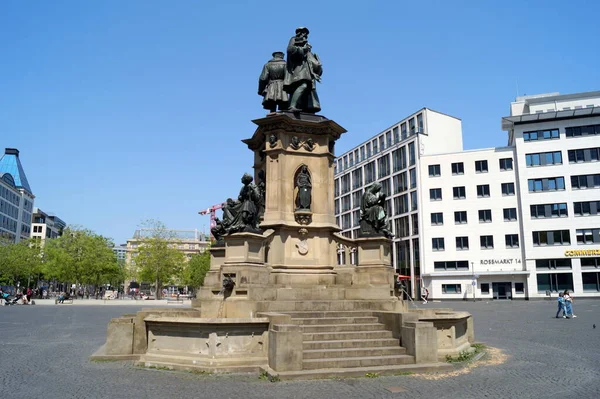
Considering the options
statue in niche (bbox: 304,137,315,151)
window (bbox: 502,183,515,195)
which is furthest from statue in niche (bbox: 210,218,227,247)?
window (bbox: 502,183,515,195)

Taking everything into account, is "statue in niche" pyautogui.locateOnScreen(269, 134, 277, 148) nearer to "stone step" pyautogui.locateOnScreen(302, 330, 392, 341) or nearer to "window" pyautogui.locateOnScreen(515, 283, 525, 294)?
"stone step" pyautogui.locateOnScreen(302, 330, 392, 341)

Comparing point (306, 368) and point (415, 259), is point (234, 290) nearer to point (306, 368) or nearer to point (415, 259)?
point (306, 368)

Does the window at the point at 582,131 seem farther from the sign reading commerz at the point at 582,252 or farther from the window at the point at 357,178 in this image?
the window at the point at 357,178

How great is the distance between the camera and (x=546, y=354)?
1288 centimetres

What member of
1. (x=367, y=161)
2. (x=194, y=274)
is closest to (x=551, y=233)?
(x=367, y=161)

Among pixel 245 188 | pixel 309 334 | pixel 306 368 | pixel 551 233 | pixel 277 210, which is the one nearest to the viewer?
pixel 306 368

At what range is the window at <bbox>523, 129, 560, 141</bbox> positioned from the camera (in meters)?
60.9

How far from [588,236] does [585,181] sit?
6.67 metres

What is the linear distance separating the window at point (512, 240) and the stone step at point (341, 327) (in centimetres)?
5619

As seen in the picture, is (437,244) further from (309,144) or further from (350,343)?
(350,343)

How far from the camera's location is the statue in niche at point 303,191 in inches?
595

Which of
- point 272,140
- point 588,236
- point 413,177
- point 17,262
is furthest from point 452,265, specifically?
point 17,262

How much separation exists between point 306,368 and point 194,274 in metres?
71.0

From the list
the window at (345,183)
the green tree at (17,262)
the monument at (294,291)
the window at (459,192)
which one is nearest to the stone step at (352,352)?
the monument at (294,291)
